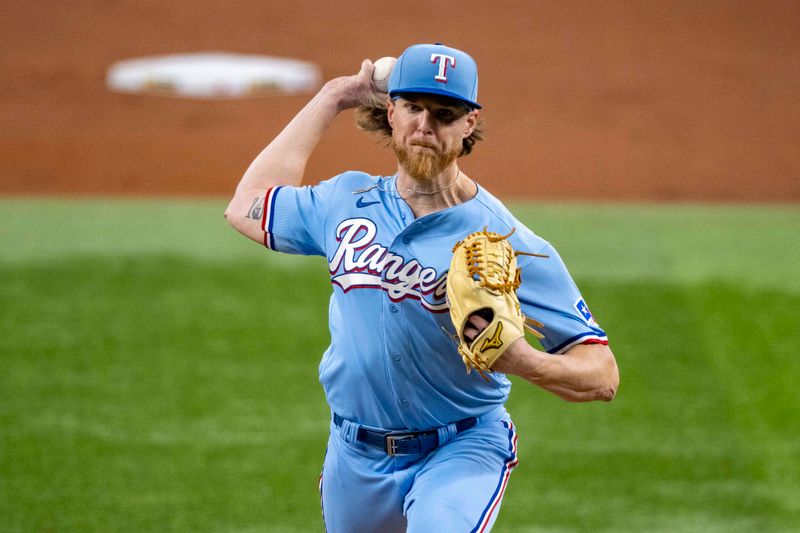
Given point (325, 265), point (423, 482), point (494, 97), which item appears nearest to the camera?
point (423, 482)

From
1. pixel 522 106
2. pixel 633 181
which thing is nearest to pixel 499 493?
pixel 633 181

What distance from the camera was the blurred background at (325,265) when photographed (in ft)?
21.9

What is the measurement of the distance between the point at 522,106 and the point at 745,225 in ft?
15.6

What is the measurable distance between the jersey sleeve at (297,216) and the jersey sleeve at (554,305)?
74 centimetres

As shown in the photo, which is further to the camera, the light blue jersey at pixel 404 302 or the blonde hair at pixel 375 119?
the blonde hair at pixel 375 119

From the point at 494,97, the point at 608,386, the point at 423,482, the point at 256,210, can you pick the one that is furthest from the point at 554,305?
the point at 494,97

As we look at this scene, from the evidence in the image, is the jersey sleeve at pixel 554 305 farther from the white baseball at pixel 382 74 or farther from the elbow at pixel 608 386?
the white baseball at pixel 382 74

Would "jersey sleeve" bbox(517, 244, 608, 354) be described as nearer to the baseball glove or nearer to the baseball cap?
the baseball glove

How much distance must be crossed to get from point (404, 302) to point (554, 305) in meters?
0.48

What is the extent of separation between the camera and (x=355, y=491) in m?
Result: 4.08

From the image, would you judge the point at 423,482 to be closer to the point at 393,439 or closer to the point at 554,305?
the point at 393,439

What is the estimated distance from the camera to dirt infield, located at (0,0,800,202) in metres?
13.8

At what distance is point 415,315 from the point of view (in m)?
3.83

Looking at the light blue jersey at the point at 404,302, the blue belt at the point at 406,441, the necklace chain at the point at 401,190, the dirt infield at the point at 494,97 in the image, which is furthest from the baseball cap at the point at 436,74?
the dirt infield at the point at 494,97
